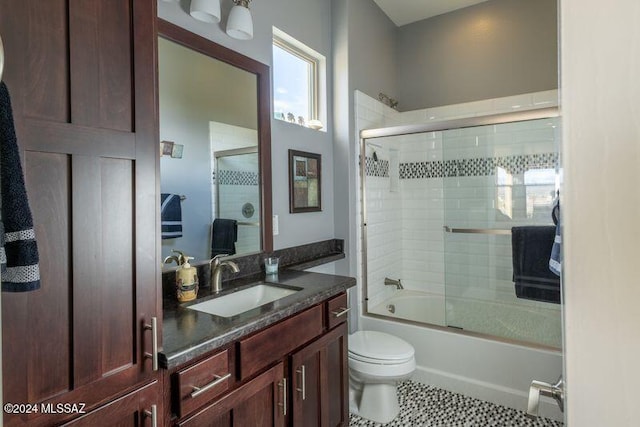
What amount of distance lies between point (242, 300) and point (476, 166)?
226 cm

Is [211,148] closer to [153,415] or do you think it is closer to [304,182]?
[304,182]

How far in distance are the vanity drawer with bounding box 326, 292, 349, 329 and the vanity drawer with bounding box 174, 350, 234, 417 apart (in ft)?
2.02

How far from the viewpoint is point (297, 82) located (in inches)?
99.4

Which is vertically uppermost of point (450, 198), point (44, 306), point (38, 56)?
point (38, 56)

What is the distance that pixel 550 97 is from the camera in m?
2.89

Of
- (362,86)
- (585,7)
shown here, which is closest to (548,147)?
(362,86)

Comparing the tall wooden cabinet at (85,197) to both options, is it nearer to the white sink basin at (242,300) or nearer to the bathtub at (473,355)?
the white sink basin at (242,300)

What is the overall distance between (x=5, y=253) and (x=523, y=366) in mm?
2620

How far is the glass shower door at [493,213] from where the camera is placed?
2572 mm

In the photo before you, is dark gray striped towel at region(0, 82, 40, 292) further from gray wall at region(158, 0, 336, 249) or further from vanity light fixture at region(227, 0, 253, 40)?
vanity light fixture at region(227, 0, 253, 40)

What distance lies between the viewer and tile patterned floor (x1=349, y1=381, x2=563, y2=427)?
2057mm

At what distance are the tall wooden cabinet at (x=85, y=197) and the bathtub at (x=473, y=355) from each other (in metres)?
2.10

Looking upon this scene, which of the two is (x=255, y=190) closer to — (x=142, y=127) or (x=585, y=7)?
(x=142, y=127)

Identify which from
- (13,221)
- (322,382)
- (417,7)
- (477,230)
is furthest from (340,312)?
(417,7)
